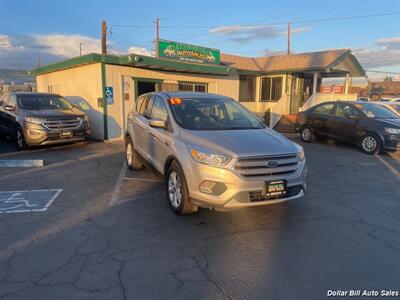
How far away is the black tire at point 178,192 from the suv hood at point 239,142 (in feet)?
1.51

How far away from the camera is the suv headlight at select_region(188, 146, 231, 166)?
3523mm

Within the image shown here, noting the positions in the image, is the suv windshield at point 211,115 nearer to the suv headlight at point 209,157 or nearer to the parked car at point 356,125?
the suv headlight at point 209,157

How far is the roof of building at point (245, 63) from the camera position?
10.5m

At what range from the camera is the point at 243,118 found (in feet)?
16.4

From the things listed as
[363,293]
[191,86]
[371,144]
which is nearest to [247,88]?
[191,86]

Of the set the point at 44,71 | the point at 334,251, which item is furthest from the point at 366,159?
the point at 44,71

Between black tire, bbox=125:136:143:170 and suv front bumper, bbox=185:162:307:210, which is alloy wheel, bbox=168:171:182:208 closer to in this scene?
suv front bumper, bbox=185:162:307:210

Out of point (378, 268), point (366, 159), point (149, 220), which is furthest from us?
point (366, 159)

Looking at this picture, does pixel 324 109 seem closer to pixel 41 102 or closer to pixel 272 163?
pixel 272 163

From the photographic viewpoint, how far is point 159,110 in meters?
5.12

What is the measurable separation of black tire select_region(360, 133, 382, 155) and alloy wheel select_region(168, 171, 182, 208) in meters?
7.43

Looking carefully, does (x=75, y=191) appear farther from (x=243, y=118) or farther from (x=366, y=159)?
(x=366, y=159)

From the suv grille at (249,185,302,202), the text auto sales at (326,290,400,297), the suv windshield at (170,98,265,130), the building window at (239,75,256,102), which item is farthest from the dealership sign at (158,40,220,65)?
the text auto sales at (326,290,400,297)

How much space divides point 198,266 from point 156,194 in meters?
2.34
